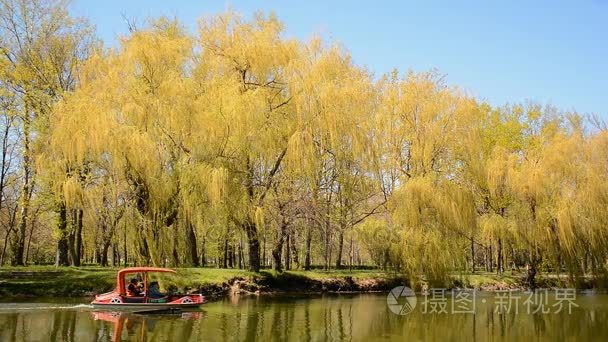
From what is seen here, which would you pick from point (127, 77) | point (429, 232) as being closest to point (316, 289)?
point (429, 232)

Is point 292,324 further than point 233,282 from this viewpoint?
No

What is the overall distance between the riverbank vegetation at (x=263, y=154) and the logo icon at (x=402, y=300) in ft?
3.72

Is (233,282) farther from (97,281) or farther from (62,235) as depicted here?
(62,235)

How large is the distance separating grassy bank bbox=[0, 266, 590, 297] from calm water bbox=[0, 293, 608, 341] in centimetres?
192

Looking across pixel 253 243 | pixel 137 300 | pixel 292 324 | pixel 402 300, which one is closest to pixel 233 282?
pixel 253 243

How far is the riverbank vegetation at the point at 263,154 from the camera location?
17969 mm

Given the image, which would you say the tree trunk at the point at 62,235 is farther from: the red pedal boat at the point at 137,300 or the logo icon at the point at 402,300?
the logo icon at the point at 402,300

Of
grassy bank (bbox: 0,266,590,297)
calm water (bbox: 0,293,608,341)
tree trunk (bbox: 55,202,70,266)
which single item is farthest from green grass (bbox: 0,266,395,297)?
calm water (bbox: 0,293,608,341)

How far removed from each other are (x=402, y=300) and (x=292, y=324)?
8.89 m

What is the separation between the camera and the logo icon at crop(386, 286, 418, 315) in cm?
1821

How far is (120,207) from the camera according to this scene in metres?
18.3

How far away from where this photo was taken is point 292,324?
547 inches

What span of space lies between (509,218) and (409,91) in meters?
7.29

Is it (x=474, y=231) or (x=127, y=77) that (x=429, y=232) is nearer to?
(x=474, y=231)
